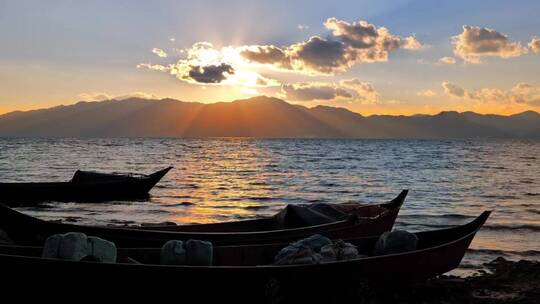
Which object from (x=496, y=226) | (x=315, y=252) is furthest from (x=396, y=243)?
(x=496, y=226)

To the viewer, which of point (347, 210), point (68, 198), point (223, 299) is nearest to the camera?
point (223, 299)

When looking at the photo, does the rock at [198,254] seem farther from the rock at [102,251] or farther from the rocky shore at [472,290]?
the rocky shore at [472,290]

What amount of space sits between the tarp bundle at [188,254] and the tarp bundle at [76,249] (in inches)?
35.3

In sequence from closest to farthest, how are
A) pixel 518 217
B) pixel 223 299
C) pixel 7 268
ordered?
pixel 7 268, pixel 223 299, pixel 518 217

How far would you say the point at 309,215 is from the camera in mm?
13969

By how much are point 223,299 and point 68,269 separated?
2496 millimetres

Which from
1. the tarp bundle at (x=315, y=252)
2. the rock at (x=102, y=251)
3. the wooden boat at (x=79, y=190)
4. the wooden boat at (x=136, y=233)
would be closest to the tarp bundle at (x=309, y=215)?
the wooden boat at (x=136, y=233)

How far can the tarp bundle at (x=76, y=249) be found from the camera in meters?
8.68

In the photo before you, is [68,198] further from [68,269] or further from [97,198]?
[68,269]

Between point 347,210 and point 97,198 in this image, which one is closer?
point 347,210

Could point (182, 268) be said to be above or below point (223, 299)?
above

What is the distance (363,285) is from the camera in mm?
9688

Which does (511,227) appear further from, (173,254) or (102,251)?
(102,251)

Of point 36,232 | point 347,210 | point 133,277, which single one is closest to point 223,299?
point 133,277
